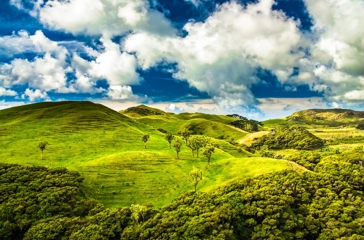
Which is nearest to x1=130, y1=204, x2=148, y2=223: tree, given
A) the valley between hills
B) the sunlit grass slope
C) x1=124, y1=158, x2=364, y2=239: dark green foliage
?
the valley between hills

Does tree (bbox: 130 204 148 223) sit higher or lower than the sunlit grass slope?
lower

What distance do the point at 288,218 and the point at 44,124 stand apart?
505ft

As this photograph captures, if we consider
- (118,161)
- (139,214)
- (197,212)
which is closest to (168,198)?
(197,212)

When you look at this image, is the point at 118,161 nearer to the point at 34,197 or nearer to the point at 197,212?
the point at 34,197

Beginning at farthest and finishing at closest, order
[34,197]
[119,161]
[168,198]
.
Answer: [119,161]
[168,198]
[34,197]

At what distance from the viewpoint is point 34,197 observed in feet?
243

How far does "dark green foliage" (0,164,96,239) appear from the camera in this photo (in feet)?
212

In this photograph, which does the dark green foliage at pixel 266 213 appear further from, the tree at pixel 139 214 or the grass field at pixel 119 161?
the grass field at pixel 119 161

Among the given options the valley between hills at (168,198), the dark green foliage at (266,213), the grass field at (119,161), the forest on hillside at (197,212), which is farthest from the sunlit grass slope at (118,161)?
the dark green foliage at (266,213)

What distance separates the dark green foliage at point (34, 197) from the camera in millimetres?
64625

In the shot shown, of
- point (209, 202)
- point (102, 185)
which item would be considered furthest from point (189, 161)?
point (209, 202)

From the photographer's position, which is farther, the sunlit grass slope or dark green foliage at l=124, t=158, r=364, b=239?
the sunlit grass slope

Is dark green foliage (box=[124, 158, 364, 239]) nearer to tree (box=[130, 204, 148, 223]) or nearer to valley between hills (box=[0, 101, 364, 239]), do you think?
valley between hills (box=[0, 101, 364, 239])

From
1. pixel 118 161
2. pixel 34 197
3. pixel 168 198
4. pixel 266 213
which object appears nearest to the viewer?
pixel 266 213
